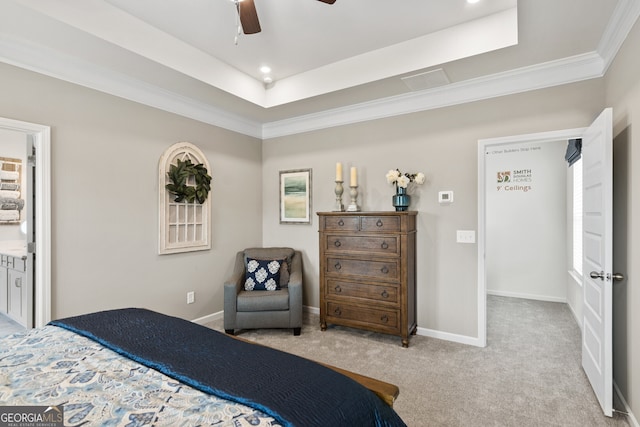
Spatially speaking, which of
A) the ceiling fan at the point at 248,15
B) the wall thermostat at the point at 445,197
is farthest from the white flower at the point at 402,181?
the ceiling fan at the point at 248,15

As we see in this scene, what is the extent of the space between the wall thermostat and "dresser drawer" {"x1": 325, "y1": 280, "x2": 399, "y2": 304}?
1019mm

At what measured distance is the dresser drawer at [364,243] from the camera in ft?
10.7

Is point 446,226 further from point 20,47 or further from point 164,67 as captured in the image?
point 20,47

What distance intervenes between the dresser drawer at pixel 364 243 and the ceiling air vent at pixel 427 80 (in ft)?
4.93

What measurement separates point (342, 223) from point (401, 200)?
661 mm

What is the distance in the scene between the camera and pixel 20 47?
245cm

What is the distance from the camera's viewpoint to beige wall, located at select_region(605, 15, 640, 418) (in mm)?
1990

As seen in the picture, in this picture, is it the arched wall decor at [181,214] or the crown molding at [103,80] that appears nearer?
the crown molding at [103,80]

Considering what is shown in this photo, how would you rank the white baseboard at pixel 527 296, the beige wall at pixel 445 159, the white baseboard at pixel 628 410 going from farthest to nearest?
the white baseboard at pixel 527 296 → the beige wall at pixel 445 159 → the white baseboard at pixel 628 410

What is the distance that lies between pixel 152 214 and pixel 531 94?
3.81 metres

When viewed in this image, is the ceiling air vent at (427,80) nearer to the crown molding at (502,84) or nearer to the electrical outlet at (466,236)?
the crown molding at (502,84)

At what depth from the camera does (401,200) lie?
11.2 ft

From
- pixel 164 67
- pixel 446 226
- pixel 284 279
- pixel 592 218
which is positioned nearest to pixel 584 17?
pixel 592 218

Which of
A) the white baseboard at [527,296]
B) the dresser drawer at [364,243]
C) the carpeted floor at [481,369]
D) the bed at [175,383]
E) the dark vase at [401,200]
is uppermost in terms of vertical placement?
the dark vase at [401,200]
